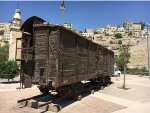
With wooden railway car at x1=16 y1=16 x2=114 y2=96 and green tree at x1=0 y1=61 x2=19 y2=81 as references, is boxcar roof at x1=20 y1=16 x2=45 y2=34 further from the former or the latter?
green tree at x1=0 y1=61 x2=19 y2=81

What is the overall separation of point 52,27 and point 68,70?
8.78ft

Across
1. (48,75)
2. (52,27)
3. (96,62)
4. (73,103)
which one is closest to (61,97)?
(73,103)

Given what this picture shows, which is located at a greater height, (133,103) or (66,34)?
(66,34)

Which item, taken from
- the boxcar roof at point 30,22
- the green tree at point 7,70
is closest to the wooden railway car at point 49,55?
the boxcar roof at point 30,22

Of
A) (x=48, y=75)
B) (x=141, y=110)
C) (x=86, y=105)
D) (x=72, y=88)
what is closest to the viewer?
(x=48, y=75)

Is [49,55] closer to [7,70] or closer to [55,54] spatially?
[55,54]

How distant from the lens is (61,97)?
13.8 metres

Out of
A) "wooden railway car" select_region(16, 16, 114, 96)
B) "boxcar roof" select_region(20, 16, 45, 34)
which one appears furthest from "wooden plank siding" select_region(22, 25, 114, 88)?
"boxcar roof" select_region(20, 16, 45, 34)

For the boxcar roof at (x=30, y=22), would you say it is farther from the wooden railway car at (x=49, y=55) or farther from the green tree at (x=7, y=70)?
the green tree at (x=7, y=70)

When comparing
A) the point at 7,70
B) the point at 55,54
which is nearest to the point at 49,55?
the point at 55,54

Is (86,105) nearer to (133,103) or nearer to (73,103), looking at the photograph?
(73,103)

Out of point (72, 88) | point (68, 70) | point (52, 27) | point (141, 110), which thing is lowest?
point (141, 110)

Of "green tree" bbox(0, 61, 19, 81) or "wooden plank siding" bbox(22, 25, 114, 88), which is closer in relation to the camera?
"wooden plank siding" bbox(22, 25, 114, 88)

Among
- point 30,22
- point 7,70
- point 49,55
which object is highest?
point 30,22
